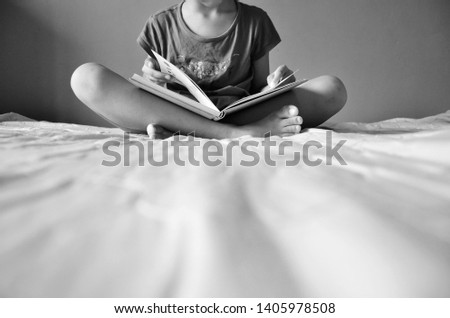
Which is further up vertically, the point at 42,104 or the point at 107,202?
the point at 107,202

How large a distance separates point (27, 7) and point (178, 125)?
148 centimetres

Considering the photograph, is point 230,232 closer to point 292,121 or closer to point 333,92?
point 292,121

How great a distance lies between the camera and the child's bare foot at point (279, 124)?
0.72 m

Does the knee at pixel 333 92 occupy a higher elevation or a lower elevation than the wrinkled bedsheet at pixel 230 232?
lower

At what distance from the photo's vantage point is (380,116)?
188 cm

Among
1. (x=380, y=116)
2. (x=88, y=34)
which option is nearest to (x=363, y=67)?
(x=380, y=116)

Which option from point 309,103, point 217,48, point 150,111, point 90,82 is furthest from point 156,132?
point 217,48

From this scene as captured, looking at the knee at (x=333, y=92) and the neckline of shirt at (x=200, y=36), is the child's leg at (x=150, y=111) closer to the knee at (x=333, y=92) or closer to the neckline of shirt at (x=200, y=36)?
the knee at (x=333, y=92)

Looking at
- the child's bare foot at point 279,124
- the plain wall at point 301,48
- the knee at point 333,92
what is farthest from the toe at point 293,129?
the plain wall at point 301,48

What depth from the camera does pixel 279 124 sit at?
29.1 inches

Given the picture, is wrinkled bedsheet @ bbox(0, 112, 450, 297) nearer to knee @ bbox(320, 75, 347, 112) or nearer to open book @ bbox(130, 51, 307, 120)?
open book @ bbox(130, 51, 307, 120)

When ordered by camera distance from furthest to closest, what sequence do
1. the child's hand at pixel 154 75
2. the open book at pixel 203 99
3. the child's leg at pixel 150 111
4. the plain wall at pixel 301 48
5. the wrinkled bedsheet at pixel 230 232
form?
the plain wall at pixel 301 48 < the child's hand at pixel 154 75 < the child's leg at pixel 150 111 < the open book at pixel 203 99 < the wrinkled bedsheet at pixel 230 232

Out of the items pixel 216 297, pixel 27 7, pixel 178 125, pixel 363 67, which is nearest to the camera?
pixel 216 297
